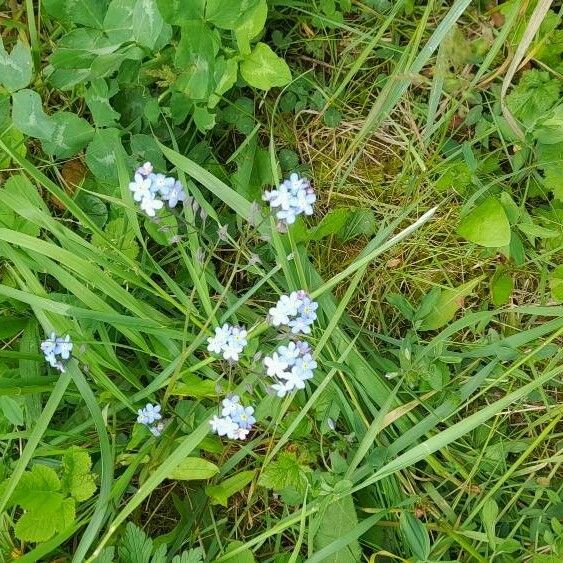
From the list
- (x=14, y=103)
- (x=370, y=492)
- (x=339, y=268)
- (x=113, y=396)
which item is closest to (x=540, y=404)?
(x=370, y=492)

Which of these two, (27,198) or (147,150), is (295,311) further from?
(27,198)

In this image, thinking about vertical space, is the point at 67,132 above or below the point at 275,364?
above

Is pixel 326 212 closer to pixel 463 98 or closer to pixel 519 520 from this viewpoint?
pixel 463 98

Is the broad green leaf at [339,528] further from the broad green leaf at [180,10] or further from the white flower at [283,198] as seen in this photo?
the broad green leaf at [180,10]

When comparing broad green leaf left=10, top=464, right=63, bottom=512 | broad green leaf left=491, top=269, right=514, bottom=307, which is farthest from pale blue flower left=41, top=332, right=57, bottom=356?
broad green leaf left=491, top=269, right=514, bottom=307

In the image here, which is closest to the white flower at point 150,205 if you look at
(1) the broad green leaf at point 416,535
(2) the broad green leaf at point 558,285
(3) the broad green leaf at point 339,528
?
(3) the broad green leaf at point 339,528

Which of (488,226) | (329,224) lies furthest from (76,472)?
(488,226)
